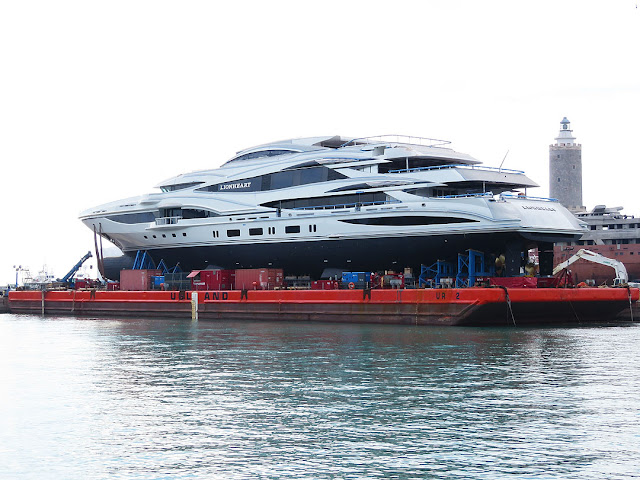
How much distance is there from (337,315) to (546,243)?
1123 centimetres

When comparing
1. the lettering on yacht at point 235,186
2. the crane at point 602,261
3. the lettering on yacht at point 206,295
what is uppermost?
the lettering on yacht at point 235,186

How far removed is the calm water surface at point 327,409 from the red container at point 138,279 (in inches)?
854

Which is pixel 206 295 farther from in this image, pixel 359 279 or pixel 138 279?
pixel 359 279

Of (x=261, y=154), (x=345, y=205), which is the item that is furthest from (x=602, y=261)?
(x=345, y=205)

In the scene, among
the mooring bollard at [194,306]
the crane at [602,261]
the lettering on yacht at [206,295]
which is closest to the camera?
the lettering on yacht at [206,295]

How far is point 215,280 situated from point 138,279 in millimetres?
6681

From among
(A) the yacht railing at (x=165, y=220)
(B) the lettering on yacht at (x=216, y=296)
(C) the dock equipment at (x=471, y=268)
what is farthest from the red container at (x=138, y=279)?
(C) the dock equipment at (x=471, y=268)

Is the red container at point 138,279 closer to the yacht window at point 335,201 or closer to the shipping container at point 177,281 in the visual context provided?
the shipping container at point 177,281

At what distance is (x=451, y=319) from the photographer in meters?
38.6

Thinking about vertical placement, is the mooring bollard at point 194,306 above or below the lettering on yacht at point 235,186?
below

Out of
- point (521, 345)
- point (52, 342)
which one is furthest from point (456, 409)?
point (52, 342)

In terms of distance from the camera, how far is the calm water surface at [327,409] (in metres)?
15.0

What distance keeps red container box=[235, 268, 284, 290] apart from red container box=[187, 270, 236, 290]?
2494 mm

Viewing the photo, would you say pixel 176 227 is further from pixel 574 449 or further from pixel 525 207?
pixel 574 449
